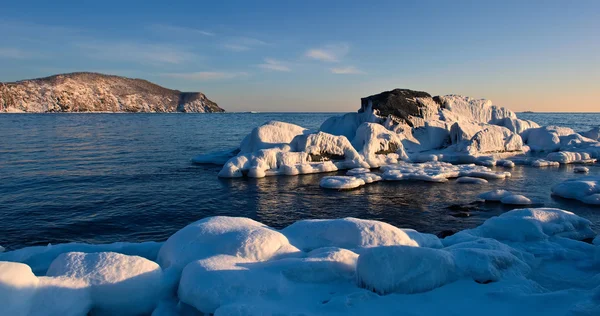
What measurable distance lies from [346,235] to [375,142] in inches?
864

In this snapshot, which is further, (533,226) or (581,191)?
(581,191)

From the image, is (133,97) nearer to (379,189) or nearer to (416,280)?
(379,189)

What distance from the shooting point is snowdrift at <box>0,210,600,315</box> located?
566cm

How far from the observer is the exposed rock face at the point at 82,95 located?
131625 mm

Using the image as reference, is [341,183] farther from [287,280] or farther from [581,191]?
[287,280]

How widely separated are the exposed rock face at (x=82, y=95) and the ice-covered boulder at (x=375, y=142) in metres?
142

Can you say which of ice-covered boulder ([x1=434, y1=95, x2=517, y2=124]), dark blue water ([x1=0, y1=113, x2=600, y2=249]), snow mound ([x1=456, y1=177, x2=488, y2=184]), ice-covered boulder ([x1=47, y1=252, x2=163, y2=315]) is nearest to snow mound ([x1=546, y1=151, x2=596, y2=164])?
dark blue water ([x1=0, y1=113, x2=600, y2=249])

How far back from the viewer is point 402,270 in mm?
6363

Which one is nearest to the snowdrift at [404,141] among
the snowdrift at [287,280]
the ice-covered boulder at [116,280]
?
the snowdrift at [287,280]

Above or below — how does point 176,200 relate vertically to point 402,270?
below

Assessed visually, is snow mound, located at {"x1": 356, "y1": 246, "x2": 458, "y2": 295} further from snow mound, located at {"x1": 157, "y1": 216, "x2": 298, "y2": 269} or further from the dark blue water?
the dark blue water

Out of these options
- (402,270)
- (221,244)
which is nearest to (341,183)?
(221,244)

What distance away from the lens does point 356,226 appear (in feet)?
28.1

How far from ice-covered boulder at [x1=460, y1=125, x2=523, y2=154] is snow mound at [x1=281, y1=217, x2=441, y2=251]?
1049 inches
